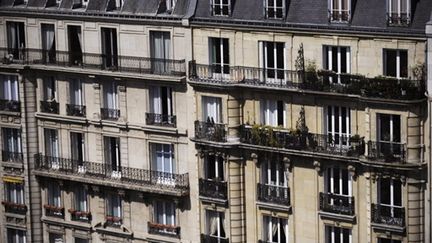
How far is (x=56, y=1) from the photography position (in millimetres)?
82688

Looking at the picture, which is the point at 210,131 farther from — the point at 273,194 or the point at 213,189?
the point at 273,194

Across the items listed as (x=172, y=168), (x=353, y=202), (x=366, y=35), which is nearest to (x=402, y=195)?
(x=353, y=202)

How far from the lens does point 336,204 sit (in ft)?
237

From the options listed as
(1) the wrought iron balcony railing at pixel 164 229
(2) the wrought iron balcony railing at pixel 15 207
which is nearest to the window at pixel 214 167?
(1) the wrought iron balcony railing at pixel 164 229

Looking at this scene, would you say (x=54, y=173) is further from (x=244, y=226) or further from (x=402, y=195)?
(x=402, y=195)

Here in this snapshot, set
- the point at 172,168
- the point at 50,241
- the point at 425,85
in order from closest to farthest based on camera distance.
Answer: the point at 425,85, the point at 172,168, the point at 50,241

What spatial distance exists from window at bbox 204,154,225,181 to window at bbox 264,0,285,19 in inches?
321

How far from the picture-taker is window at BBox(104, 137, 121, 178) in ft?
265

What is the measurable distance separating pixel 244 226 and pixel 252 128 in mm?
5562

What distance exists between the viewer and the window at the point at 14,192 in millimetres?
85562

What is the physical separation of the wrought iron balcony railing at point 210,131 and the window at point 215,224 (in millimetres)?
4174

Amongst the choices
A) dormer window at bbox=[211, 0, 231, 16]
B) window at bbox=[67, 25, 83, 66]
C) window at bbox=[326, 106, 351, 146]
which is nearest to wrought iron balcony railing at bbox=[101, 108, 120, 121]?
window at bbox=[67, 25, 83, 66]

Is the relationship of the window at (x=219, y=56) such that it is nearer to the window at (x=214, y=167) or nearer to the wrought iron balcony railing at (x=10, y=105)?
the window at (x=214, y=167)

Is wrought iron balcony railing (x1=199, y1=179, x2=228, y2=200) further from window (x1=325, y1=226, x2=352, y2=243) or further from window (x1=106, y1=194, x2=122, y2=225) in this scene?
window (x1=106, y1=194, x2=122, y2=225)
